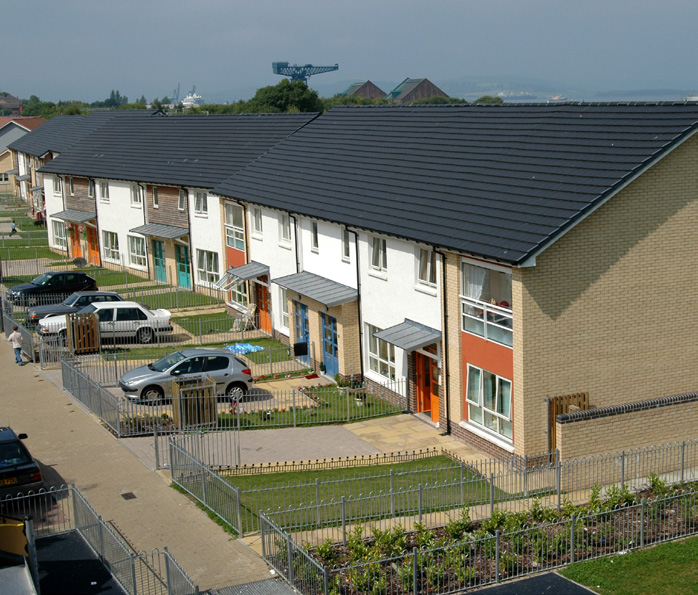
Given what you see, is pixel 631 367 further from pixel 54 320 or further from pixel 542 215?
pixel 54 320

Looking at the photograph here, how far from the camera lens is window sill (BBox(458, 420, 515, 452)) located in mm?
22188

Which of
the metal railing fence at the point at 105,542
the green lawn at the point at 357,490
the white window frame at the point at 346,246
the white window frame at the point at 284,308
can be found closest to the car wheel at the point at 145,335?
the white window frame at the point at 284,308

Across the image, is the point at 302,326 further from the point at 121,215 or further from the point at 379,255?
the point at 121,215

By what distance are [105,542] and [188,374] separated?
10.9m

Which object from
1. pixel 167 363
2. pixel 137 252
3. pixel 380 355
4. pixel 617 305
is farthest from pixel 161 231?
pixel 617 305

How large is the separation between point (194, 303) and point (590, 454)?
25.2 m

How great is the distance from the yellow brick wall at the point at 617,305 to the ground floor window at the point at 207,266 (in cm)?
2408

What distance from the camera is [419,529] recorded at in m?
17.1

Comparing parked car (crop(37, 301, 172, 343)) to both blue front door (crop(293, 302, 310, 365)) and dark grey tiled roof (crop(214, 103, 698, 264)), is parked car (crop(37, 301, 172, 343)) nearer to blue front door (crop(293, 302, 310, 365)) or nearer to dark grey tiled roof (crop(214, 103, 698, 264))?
blue front door (crop(293, 302, 310, 365))

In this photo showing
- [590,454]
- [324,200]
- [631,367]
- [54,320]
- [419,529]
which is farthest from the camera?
[54,320]

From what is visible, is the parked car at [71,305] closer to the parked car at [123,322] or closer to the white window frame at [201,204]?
the parked car at [123,322]

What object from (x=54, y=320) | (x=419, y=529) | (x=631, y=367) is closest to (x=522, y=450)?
(x=631, y=367)

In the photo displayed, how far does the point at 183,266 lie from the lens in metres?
46.5

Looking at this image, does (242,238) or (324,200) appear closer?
(324,200)
